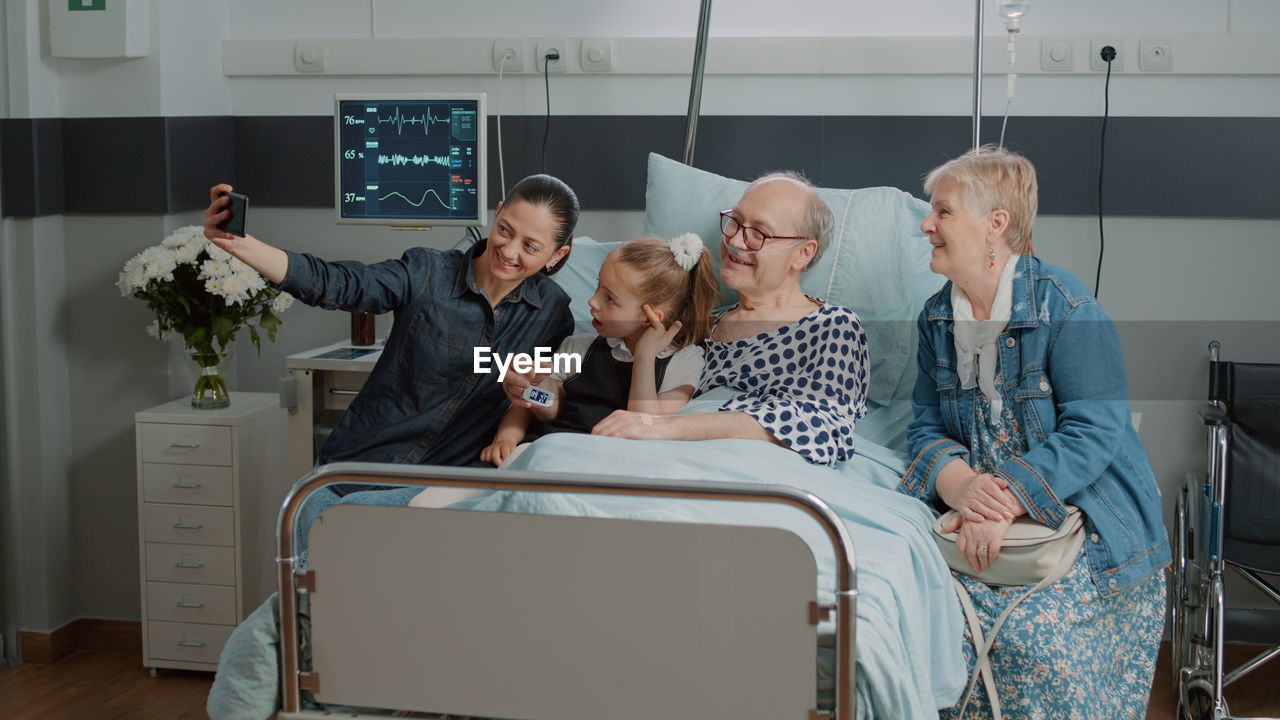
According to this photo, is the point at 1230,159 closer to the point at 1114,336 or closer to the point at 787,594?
the point at 1114,336

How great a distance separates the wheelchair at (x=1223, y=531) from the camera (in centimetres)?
226

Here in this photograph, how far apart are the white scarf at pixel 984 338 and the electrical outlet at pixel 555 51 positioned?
1.46 metres

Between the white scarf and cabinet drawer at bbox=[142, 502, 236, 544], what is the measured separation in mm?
1831

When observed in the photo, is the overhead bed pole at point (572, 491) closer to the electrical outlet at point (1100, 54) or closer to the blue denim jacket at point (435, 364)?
the blue denim jacket at point (435, 364)

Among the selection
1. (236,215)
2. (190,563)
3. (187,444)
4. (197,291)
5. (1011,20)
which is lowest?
(190,563)

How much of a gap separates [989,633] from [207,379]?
80.3 inches

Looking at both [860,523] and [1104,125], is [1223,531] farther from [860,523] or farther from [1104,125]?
[860,523]

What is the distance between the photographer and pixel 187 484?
2662mm

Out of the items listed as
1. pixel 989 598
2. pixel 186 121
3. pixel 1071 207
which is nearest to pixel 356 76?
pixel 186 121

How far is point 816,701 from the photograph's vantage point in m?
1.35

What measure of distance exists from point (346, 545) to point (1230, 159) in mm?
2484

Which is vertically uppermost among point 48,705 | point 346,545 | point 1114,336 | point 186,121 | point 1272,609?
point 186,121

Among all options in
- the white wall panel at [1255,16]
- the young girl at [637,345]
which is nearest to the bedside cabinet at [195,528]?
the young girl at [637,345]

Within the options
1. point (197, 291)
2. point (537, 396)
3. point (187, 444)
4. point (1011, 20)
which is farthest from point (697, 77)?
point (187, 444)
